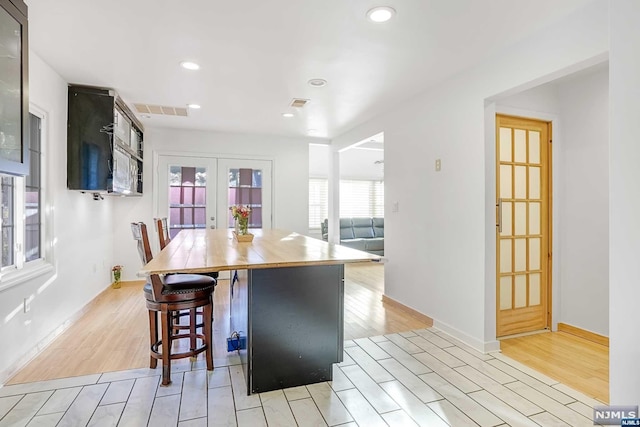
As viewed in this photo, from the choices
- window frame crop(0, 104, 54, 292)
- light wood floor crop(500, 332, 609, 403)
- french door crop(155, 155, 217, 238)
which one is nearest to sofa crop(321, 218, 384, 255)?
french door crop(155, 155, 217, 238)

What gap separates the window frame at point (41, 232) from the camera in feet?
8.06

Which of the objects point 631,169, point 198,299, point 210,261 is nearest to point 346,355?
point 198,299

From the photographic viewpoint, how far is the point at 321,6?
2053 millimetres

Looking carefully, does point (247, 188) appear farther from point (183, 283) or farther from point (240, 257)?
point (240, 257)

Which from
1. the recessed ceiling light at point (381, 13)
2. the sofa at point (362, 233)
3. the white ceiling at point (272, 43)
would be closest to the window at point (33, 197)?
the white ceiling at point (272, 43)

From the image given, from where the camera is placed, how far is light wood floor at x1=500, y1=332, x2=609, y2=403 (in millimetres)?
2271

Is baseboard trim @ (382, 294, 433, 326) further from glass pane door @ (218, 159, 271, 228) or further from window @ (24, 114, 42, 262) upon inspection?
window @ (24, 114, 42, 262)

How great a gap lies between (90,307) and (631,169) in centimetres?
492

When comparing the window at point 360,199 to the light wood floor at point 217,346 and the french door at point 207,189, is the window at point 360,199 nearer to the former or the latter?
the french door at point 207,189

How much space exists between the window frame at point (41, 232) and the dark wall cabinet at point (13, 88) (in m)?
0.88

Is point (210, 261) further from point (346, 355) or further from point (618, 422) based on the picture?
point (618, 422)

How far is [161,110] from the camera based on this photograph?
172 inches

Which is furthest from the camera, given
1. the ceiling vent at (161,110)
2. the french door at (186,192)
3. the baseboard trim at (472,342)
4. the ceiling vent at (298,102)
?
the french door at (186,192)

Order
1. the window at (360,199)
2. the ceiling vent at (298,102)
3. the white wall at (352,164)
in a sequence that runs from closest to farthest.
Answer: the ceiling vent at (298,102) < the white wall at (352,164) < the window at (360,199)
